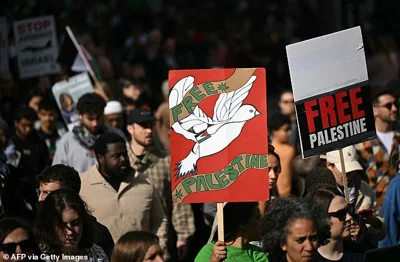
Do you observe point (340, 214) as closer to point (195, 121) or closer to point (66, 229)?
point (195, 121)

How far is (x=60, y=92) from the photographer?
43.5 ft

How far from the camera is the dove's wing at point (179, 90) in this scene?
8.02 m

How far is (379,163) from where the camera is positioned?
435 inches

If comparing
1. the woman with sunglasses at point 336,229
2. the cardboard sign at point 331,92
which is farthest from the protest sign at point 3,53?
the woman with sunglasses at point 336,229

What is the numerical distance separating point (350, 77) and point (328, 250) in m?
1.69

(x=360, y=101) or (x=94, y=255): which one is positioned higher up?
(x=360, y=101)

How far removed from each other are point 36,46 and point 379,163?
5527mm

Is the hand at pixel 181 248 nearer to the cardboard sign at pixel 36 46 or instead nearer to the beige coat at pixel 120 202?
the beige coat at pixel 120 202

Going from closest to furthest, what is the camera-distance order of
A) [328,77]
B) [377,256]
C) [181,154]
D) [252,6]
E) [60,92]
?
[377,256] → [181,154] → [328,77] → [60,92] → [252,6]

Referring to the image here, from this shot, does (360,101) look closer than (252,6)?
Yes

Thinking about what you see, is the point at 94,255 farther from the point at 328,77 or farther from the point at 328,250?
the point at 328,77

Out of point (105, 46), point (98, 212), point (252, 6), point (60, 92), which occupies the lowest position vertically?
point (98, 212)

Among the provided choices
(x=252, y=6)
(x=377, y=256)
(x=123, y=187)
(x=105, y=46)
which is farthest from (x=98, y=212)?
(x=252, y=6)

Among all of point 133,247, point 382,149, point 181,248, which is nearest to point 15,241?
point 133,247
